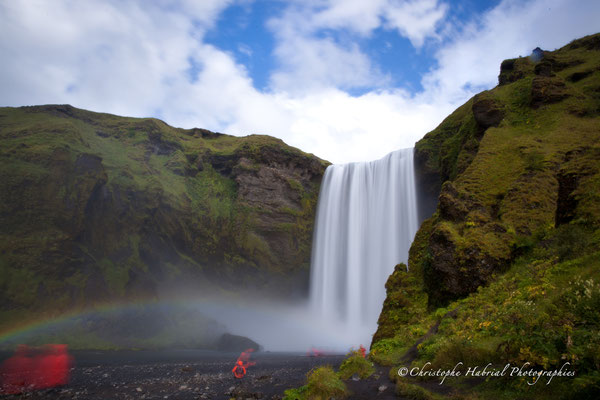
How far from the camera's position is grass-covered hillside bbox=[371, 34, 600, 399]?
16.8ft

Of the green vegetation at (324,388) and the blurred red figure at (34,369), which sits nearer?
the green vegetation at (324,388)

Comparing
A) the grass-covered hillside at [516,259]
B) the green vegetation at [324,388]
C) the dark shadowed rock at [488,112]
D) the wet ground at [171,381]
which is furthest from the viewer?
the dark shadowed rock at [488,112]

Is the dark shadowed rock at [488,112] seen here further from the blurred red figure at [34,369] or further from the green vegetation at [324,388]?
the blurred red figure at [34,369]

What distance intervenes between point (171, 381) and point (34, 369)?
34.2 ft

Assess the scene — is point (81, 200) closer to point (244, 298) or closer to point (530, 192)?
point (244, 298)

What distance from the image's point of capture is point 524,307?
652cm

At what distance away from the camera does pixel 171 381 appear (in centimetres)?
1781

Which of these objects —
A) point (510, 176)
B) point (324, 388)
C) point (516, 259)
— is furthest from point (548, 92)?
point (324, 388)

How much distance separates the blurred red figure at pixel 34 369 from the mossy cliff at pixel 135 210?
24.1 ft

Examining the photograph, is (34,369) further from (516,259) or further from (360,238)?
(360,238)

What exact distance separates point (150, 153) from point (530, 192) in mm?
50558

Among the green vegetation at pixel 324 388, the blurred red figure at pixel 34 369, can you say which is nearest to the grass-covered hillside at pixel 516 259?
the green vegetation at pixel 324 388

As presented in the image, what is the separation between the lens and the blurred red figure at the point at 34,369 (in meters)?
16.5

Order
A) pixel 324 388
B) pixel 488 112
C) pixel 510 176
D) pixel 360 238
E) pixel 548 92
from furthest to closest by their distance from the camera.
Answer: pixel 360 238 < pixel 488 112 < pixel 548 92 < pixel 510 176 < pixel 324 388
